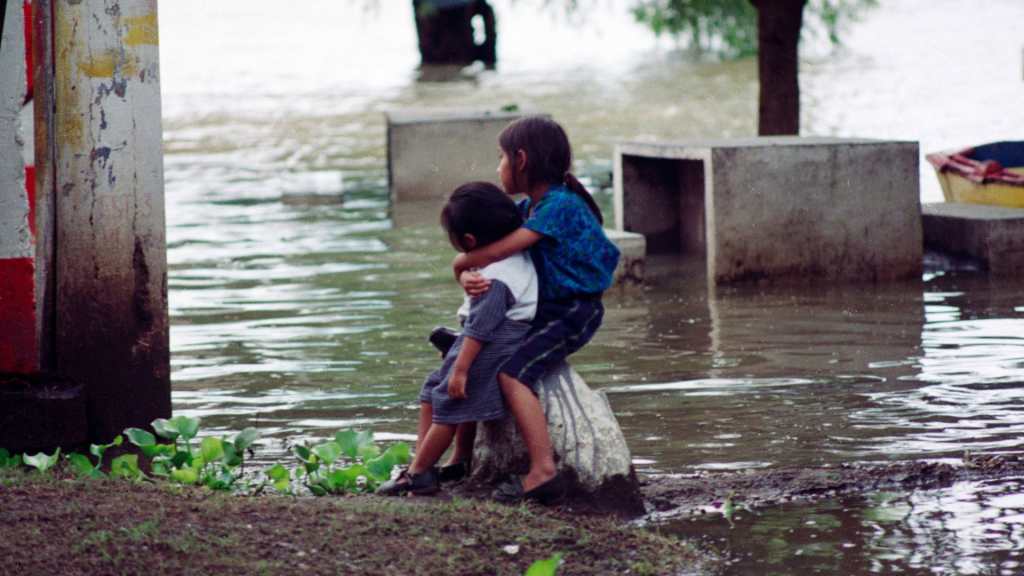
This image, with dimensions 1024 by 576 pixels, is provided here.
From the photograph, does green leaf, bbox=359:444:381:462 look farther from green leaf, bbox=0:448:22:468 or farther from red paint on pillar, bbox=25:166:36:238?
red paint on pillar, bbox=25:166:36:238

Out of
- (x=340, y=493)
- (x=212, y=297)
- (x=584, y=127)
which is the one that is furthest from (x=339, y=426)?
(x=584, y=127)

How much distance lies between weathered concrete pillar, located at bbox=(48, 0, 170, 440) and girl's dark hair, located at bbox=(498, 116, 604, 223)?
1774mm

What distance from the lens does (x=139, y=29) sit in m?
6.74

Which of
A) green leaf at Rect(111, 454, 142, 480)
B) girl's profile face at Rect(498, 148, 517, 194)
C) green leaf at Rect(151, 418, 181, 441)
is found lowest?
green leaf at Rect(111, 454, 142, 480)

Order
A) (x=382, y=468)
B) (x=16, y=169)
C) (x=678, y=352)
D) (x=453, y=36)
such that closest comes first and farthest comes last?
(x=382, y=468) < (x=16, y=169) < (x=678, y=352) < (x=453, y=36)

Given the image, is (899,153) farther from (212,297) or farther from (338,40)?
(338,40)

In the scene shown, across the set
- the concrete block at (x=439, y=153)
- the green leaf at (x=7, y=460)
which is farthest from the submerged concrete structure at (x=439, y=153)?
the green leaf at (x=7, y=460)

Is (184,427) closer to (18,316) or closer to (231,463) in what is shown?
(231,463)

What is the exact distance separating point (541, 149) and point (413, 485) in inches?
47.9

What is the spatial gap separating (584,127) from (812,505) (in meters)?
21.1

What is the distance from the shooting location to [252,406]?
25.8ft

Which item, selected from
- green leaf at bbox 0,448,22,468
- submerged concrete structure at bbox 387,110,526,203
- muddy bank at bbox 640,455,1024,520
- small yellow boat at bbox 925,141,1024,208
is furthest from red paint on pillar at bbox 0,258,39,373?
submerged concrete structure at bbox 387,110,526,203

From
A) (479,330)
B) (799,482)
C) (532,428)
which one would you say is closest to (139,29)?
(479,330)

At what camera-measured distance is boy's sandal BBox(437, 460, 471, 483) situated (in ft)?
19.2
